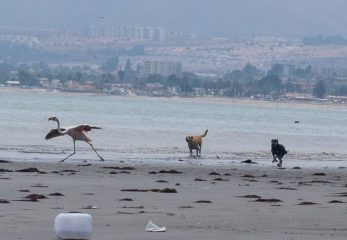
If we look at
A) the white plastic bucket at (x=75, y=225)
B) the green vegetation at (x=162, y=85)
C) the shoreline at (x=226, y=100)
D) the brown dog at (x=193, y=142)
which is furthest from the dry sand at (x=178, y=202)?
the green vegetation at (x=162, y=85)

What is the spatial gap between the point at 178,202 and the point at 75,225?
507 cm

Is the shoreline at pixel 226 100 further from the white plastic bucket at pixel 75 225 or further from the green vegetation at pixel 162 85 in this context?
the white plastic bucket at pixel 75 225

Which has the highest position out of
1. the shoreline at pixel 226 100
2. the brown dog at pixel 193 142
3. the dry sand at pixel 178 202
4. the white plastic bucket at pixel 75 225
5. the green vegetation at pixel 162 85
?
the white plastic bucket at pixel 75 225

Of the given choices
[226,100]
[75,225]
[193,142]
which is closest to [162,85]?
[226,100]

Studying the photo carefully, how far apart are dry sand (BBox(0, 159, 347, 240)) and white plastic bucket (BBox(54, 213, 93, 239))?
561 millimetres

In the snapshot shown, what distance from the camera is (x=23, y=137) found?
138 feet

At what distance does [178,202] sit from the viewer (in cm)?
1638

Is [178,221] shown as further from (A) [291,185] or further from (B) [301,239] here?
(A) [291,185]

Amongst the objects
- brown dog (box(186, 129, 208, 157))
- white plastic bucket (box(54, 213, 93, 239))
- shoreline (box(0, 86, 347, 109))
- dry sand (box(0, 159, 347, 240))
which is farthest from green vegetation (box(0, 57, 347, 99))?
white plastic bucket (box(54, 213, 93, 239))

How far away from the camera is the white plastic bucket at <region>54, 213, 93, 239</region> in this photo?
11.4 m

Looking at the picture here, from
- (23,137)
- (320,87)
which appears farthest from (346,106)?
(23,137)

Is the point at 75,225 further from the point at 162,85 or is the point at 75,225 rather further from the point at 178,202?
the point at 162,85

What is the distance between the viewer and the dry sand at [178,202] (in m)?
13.0

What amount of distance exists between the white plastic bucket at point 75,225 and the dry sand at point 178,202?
0.56m
